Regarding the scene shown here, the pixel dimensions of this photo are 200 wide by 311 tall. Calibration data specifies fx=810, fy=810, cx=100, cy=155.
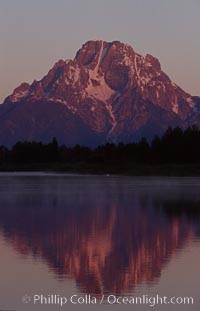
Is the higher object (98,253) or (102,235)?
(102,235)

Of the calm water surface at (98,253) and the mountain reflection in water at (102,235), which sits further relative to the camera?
the mountain reflection in water at (102,235)

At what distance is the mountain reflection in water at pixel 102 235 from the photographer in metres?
29.8

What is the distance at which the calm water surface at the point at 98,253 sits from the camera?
26.5m

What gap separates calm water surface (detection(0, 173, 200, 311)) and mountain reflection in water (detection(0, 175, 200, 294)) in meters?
0.04

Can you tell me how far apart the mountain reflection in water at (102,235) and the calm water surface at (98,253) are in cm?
4

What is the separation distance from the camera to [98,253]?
115 ft

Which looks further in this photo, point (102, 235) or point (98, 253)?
point (102, 235)

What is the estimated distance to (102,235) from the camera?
139 ft

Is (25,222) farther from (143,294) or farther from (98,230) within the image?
(143,294)

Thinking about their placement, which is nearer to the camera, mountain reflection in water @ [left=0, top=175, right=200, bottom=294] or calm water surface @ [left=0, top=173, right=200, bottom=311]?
calm water surface @ [left=0, top=173, right=200, bottom=311]

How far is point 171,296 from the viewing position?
25672mm

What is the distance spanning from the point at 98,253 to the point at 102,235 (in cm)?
750

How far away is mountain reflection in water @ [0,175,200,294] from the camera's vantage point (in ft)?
97.9

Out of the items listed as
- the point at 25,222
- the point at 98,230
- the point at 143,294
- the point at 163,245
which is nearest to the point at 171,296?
the point at 143,294
